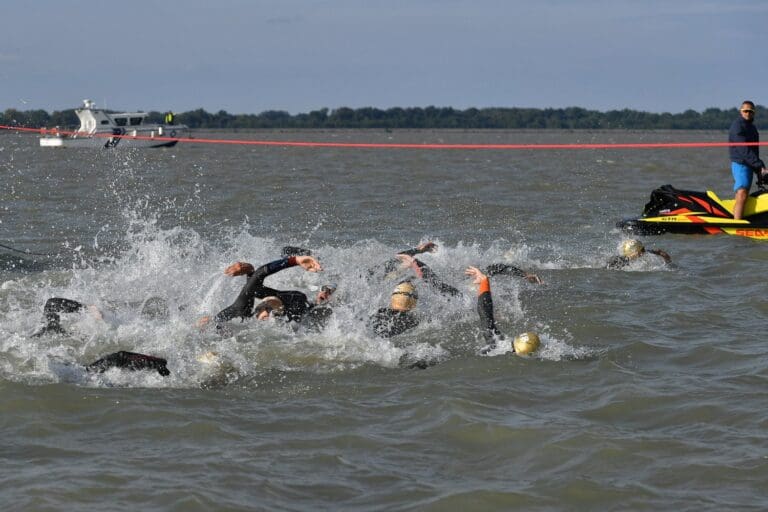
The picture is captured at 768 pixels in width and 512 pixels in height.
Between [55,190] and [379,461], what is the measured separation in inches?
859

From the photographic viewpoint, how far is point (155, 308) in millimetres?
11234

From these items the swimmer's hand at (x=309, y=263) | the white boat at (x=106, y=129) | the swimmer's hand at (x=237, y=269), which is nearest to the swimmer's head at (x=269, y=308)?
the swimmer's hand at (x=237, y=269)

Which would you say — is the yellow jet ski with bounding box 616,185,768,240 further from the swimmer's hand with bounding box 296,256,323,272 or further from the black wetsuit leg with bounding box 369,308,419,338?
the swimmer's hand with bounding box 296,256,323,272

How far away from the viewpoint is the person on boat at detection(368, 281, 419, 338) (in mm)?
10031

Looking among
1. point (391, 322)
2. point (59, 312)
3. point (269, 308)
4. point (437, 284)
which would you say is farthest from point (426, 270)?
point (59, 312)

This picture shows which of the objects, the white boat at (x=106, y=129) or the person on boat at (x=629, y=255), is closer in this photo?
the person on boat at (x=629, y=255)

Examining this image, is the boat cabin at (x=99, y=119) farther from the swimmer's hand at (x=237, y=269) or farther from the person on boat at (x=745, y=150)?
the swimmer's hand at (x=237, y=269)

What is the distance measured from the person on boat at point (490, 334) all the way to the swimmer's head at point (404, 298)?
629 mm

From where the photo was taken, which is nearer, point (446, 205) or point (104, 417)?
point (104, 417)

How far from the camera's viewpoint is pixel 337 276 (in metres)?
12.4

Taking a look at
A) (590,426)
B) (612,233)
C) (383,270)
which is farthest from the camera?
(612,233)

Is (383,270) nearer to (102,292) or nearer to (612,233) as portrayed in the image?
(102,292)

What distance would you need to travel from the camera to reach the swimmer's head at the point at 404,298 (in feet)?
33.5

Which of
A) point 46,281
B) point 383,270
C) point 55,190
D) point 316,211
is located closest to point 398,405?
point 383,270
